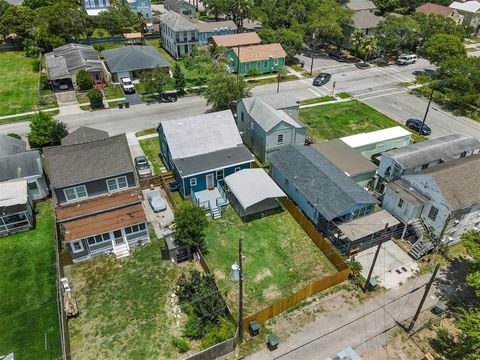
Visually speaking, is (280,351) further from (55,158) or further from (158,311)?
→ (55,158)

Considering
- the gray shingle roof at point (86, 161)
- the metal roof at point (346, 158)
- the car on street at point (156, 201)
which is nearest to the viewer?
the gray shingle roof at point (86, 161)

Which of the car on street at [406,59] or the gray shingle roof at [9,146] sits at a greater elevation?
the gray shingle roof at [9,146]

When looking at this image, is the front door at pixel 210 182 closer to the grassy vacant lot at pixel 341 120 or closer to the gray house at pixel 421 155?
the gray house at pixel 421 155

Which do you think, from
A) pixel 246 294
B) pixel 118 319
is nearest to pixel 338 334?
pixel 246 294

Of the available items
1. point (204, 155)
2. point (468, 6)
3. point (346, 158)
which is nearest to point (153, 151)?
point (204, 155)

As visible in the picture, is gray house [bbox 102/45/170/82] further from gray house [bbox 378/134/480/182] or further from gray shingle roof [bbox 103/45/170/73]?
gray house [bbox 378/134/480/182]

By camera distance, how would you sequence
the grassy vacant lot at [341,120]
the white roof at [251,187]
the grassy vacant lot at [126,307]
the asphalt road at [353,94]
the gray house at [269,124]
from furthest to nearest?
the asphalt road at [353,94]
the grassy vacant lot at [341,120]
the gray house at [269,124]
the white roof at [251,187]
the grassy vacant lot at [126,307]

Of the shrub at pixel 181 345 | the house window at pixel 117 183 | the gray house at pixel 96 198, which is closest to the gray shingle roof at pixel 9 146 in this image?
the gray house at pixel 96 198

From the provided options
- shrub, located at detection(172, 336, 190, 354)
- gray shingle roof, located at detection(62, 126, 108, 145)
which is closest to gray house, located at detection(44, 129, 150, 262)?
gray shingle roof, located at detection(62, 126, 108, 145)
